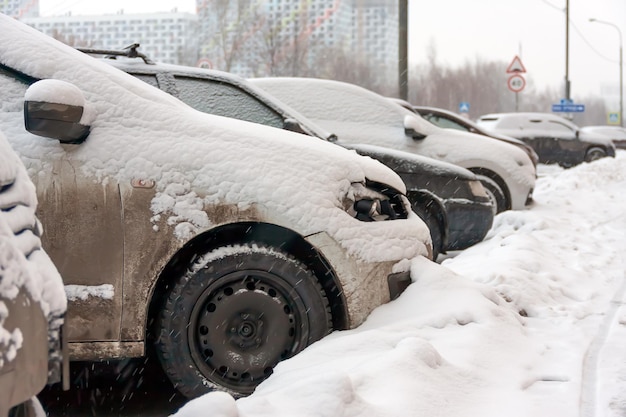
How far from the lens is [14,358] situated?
73.9 inches

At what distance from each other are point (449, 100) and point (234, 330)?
84257mm

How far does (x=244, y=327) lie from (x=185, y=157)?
824 millimetres

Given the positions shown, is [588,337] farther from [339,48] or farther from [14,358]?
[339,48]

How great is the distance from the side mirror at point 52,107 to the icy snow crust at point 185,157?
152 mm

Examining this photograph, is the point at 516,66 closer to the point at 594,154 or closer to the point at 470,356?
the point at 594,154

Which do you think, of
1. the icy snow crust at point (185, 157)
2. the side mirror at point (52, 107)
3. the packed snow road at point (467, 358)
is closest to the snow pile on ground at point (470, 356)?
the packed snow road at point (467, 358)

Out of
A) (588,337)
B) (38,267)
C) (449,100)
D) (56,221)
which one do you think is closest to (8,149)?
(38,267)

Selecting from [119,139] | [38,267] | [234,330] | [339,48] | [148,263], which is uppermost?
[339,48]

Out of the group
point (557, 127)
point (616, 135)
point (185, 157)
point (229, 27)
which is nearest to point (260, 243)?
point (185, 157)

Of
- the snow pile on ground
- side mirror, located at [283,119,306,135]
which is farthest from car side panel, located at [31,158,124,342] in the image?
side mirror, located at [283,119,306,135]

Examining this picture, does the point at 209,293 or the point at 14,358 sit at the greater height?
the point at 14,358

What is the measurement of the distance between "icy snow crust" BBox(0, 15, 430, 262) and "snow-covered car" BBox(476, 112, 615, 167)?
2060cm

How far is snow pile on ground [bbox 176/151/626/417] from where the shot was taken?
10.4ft

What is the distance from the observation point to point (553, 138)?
24000 mm
